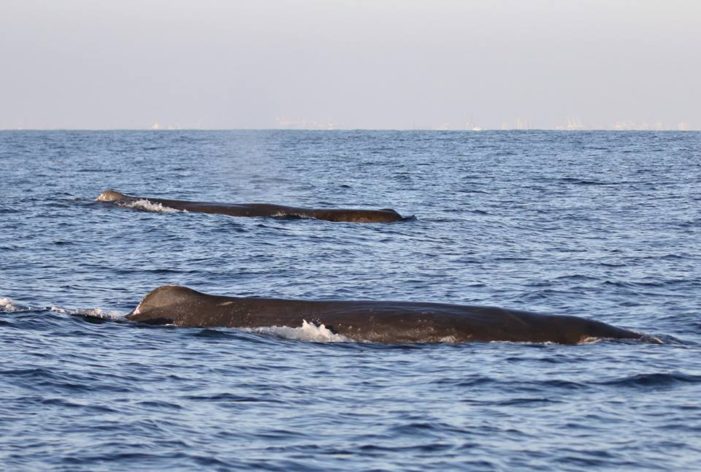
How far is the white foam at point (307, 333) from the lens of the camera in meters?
18.8

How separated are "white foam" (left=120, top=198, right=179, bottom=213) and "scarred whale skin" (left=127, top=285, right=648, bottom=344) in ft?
74.4

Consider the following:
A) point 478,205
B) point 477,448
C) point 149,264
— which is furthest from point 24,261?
point 478,205

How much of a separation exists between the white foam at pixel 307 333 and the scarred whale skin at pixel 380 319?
0.12m

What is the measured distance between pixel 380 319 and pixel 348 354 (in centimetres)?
157

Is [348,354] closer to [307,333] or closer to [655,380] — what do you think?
[307,333]

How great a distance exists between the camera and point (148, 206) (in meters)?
43.9

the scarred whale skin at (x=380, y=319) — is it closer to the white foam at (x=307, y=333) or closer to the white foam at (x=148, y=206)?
the white foam at (x=307, y=333)

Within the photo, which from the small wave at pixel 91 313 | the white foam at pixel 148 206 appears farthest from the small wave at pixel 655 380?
the white foam at pixel 148 206

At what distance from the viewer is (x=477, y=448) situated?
13.1m

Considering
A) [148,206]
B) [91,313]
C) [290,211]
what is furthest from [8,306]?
[148,206]

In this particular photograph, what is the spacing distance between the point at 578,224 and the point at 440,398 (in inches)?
982

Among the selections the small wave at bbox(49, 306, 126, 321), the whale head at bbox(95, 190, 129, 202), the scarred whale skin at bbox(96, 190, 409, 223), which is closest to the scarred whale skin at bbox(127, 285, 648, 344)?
the small wave at bbox(49, 306, 126, 321)

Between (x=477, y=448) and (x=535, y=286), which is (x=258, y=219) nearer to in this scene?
(x=535, y=286)

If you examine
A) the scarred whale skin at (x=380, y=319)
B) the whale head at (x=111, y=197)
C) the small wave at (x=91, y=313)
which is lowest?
the small wave at (x=91, y=313)
